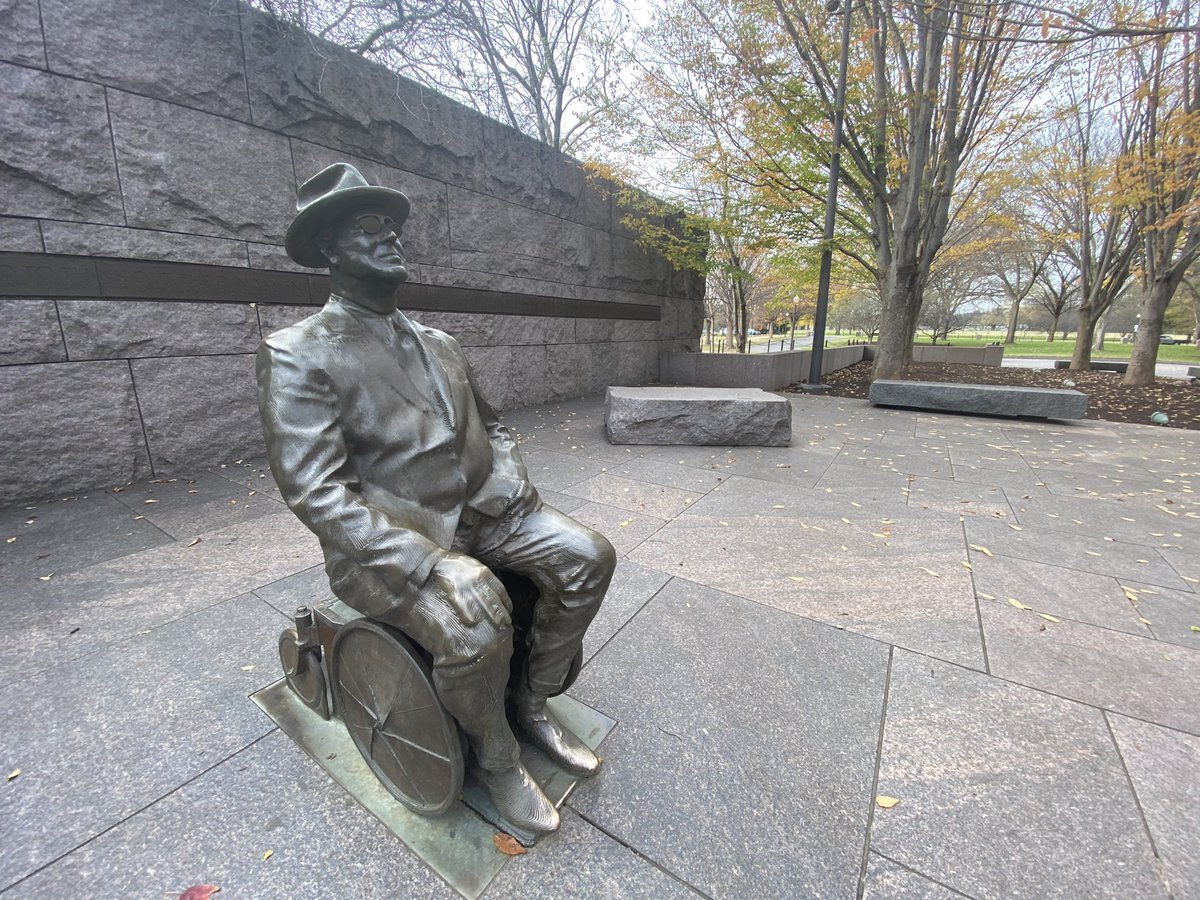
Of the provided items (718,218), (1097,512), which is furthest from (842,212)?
(1097,512)

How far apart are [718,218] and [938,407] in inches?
231

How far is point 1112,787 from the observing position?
5.91 ft

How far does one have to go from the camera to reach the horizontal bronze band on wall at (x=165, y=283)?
13.3 feet

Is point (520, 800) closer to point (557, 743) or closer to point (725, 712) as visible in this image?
point (557, 743)

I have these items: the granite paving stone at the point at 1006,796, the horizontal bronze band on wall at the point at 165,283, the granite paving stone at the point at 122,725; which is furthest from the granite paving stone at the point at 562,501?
the horizontal bronze band on wall at the point at 165,283

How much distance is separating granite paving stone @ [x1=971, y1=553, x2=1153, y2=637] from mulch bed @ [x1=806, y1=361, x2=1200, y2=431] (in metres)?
7.74

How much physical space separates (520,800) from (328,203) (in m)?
1.84

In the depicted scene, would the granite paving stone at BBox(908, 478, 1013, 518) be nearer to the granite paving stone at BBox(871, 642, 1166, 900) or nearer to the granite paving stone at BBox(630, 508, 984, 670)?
the granite paving stone at BBox(630, 508, 984, 670)

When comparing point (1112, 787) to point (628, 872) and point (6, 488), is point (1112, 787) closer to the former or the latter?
point (628, 872)

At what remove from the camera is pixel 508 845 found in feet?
5.13

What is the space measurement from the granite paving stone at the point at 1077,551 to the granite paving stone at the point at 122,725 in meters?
4.24

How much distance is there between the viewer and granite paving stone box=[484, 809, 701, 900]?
145cm

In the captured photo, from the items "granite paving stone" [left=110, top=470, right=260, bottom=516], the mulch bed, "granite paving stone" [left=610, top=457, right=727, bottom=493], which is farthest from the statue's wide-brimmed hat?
the mulch bed

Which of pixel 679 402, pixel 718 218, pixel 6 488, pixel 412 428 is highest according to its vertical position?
pixel 718 218
